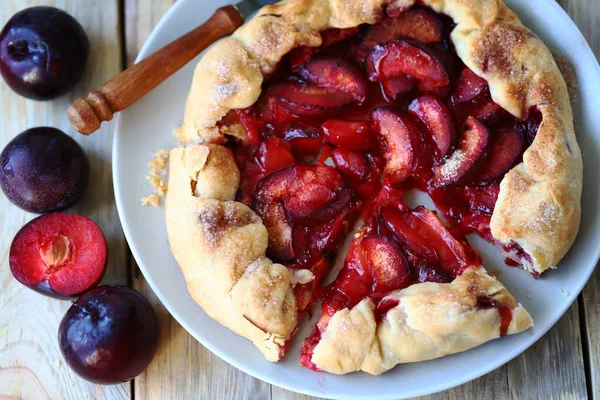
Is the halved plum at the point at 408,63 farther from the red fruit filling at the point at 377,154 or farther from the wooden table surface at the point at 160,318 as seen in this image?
the wooden table surface at the point at 160,318

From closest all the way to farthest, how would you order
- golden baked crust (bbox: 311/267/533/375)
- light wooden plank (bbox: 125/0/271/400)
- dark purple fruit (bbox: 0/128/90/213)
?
golden baked crust (bbox: 311/267/533/375)
dark purple fruit (bbox: 0/128/90/213)
light wooden plank (bbox: 125/0/271/400)

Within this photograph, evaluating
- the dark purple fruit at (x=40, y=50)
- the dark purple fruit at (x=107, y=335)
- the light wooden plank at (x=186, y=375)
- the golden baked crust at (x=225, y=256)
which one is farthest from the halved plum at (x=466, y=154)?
the dark purple fruit at (x=40, y=50)

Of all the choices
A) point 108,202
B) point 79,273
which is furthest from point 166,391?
point 108,202

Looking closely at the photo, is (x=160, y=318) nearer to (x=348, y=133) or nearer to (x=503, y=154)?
(x=348, y=133)

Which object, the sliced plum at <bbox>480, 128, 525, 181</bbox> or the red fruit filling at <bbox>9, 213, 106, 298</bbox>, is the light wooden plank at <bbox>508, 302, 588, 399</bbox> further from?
the red fruit filling at <bbox>9, 213, 106, 298</bbox>

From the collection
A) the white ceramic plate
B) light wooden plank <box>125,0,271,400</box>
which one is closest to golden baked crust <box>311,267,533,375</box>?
the white ceramic plate

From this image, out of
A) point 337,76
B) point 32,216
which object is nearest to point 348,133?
point 337,76

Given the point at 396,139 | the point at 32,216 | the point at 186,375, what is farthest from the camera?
the point at 32,216
